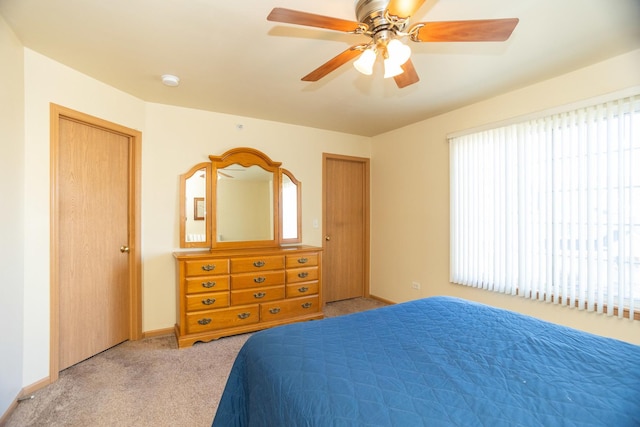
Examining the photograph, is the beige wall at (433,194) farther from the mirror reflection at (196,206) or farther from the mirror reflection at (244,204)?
the mirror reflection at (196,206)

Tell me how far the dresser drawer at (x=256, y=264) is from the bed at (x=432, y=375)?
1.60 m

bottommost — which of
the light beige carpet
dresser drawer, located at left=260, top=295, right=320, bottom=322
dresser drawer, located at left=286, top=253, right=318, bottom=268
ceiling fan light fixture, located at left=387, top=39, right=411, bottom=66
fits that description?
the light beige carpet

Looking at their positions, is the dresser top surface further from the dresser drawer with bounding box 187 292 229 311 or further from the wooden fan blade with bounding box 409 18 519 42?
the wooden fan blade with bounding box 409 18 519 42

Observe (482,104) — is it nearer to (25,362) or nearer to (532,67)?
(532,67)

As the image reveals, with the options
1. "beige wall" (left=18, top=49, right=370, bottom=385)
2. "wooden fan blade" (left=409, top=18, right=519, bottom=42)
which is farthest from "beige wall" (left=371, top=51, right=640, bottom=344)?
"wooden fan blade" (left=409, top=18, right=519, bottom=42)

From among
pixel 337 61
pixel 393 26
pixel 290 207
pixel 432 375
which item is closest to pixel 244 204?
pixel 290 207

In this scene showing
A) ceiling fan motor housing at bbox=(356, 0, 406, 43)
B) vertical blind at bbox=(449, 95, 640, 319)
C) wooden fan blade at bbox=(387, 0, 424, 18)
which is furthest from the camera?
vertical blind at bbox=(449, 95, 640, 319)

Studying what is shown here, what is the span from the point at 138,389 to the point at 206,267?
3.45 ft

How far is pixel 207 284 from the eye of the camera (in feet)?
9.15

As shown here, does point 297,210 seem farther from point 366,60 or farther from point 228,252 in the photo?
point 366,60

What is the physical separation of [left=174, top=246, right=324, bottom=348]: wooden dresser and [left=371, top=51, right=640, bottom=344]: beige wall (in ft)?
4.01

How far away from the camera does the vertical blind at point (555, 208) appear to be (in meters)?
2.07

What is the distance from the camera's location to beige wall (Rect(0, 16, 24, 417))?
69.2 inches

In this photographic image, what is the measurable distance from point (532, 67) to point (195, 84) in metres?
2.83
